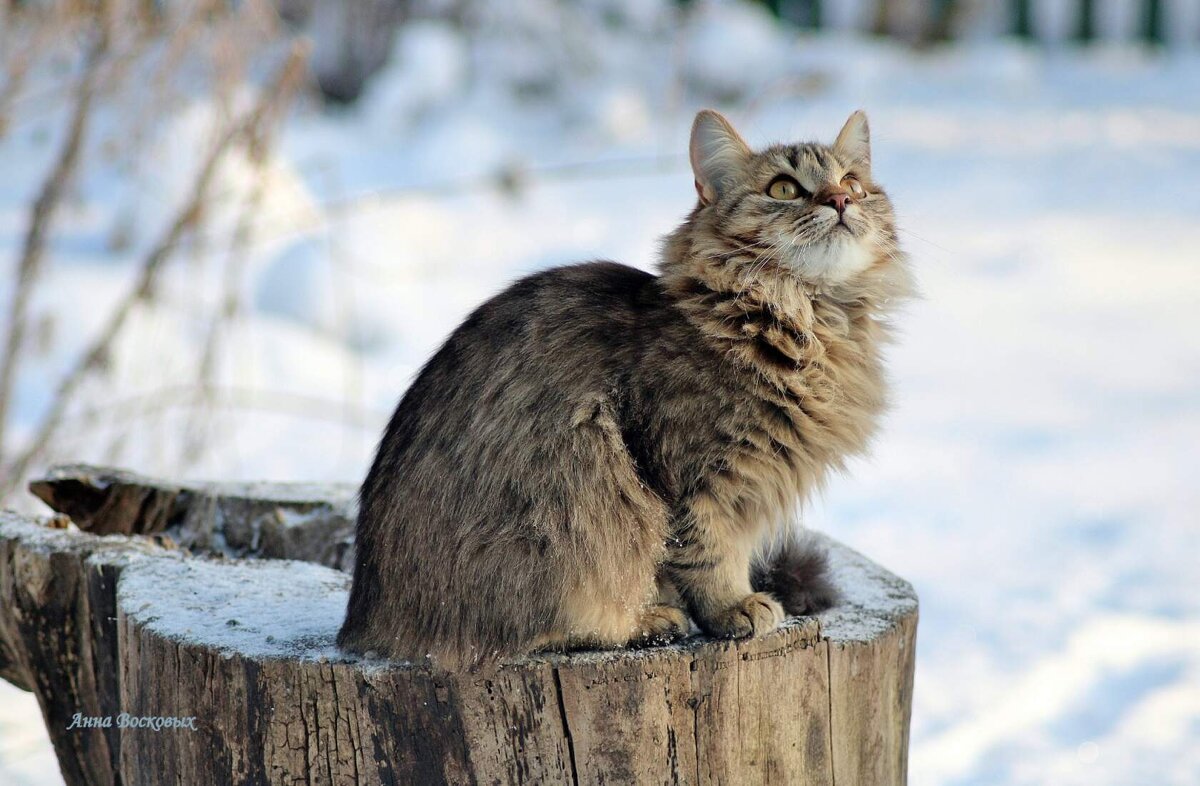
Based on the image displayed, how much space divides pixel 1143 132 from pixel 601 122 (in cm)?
401

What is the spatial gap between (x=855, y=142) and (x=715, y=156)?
12.5 inches

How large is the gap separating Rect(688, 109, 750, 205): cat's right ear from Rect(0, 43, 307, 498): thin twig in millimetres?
1592

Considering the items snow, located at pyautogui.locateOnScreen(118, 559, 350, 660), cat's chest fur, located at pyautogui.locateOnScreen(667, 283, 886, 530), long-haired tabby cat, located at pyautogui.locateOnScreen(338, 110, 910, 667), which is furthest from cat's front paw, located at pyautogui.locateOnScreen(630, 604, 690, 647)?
snow, located at pyautogui.locateOnScreen(118, 559, 350, 660)

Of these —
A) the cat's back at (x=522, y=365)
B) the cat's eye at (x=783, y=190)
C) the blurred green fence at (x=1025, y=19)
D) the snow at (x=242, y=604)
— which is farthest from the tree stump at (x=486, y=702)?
the blurred green fence at (x=1025, y=19)

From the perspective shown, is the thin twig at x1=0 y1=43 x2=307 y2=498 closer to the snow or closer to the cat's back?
the snow

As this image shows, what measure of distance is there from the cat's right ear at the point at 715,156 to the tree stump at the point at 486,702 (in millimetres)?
802

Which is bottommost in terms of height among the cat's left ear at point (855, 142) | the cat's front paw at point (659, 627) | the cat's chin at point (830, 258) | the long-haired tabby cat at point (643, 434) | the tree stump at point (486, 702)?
the tree stump at point (486, 702)

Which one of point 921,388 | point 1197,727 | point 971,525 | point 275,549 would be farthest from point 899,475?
point 275,549

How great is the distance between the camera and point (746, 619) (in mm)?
2059

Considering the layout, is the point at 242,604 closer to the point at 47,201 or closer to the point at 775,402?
the point at 775,402

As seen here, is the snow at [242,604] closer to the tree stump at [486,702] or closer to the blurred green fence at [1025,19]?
the tree stump at [486,702]

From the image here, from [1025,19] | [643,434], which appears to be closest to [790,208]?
[643,434]

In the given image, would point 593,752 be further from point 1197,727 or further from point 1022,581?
point 1022,581

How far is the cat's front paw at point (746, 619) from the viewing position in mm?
2047
